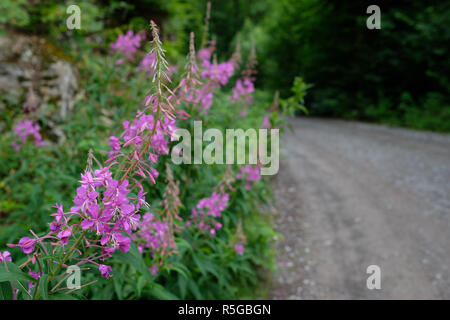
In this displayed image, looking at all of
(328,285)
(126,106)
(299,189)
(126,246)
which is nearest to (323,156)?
(299,189)

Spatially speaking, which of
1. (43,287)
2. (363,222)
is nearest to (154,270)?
(43,287)

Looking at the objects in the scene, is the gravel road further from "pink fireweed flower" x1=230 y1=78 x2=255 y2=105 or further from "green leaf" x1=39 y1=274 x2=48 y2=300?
"green leaf" x1=39 y1=274 x2=48 y2=300

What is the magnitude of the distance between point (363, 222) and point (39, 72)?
20.5ft

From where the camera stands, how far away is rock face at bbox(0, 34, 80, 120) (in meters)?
5.07

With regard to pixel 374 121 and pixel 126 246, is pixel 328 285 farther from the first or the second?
pixel 374 121

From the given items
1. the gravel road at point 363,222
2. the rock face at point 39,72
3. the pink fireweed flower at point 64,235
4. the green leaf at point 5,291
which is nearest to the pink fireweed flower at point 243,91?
the gravel road at point 363,222

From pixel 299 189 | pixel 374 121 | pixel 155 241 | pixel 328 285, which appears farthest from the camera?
pixel 374 121

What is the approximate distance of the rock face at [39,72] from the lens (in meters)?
5.07

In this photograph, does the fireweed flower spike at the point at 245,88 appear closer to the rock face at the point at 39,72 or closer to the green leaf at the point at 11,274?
the rock face at the point at 39,72

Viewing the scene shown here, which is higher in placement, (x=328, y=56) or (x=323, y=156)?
(x=328, y=56)

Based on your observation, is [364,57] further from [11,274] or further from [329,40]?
[11,274]

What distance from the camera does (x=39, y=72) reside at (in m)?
5.35

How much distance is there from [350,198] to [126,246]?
6042 millimetres
